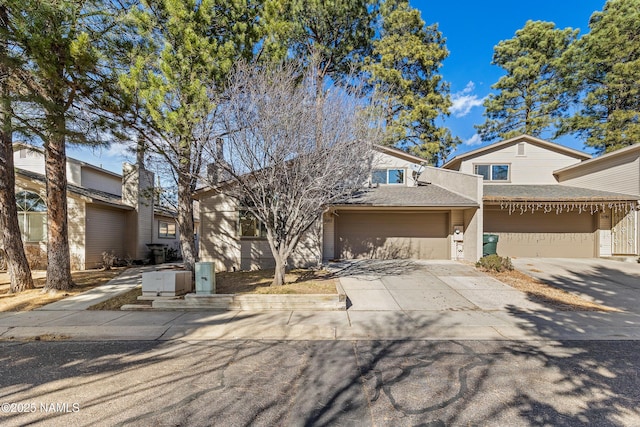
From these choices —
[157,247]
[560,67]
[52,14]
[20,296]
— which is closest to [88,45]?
[52,14]

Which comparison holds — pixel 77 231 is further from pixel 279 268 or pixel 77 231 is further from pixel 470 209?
pixel 470 209

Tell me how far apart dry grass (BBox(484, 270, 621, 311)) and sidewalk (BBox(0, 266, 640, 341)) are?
0.43 metres

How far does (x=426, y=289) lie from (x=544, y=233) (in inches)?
370

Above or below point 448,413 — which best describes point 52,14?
above

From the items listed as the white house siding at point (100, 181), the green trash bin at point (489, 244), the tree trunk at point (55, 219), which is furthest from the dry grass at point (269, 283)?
the white house siding at point (100, 181)

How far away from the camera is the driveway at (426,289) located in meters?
6.44

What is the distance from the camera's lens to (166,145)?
24.4ft

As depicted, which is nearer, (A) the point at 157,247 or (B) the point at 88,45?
(B) the point at 88,45

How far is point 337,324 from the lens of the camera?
533cm

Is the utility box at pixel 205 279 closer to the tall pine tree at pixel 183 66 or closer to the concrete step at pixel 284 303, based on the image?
the concrete step at pixel 284 303

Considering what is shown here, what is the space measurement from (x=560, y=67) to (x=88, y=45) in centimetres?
2690

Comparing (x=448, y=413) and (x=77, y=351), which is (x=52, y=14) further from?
(x=448, y=413)

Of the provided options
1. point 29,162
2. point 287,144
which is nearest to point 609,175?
point 287,144

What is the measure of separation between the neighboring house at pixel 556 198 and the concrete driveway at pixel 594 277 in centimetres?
104
